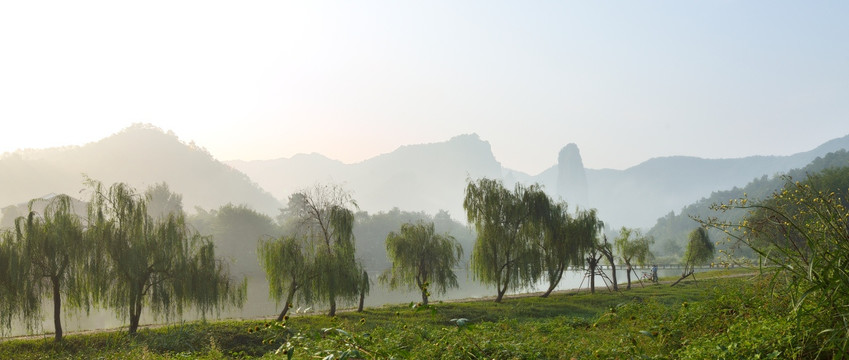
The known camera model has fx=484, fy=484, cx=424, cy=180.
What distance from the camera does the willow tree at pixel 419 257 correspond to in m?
26.3

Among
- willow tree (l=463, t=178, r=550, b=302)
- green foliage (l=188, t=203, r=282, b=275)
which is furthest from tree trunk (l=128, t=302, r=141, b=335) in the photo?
green foliage (l=188, t=203, r=282, b=275)

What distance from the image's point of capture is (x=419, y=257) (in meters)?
26.5

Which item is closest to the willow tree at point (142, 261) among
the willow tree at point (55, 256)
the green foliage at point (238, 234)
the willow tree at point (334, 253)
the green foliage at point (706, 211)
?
the willow tree at point (55, 256)

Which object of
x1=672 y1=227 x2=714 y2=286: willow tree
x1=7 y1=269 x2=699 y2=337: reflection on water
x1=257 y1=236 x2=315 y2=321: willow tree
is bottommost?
x1=7 y1=269 x2=699 y2=337: reflection on water

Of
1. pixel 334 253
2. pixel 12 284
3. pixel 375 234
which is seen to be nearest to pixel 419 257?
pixel 334 253

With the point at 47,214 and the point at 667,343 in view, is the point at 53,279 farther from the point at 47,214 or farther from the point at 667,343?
the point at 667,343

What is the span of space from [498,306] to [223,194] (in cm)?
19464

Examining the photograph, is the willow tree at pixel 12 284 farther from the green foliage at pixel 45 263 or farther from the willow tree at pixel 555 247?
the willow tree at pixel 555 247

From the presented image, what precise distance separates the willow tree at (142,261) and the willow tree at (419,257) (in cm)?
976

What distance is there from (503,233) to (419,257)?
481cm

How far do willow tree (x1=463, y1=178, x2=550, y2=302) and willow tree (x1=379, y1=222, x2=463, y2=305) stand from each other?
5.65 ft

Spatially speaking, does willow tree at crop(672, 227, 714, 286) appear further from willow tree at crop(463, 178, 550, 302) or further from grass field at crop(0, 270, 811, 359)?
grass field at crop(0, 270, 811, 359)

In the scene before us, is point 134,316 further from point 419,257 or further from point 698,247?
point 698,247

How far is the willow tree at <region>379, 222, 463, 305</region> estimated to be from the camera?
86.3 feet
